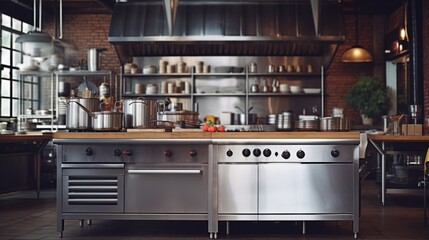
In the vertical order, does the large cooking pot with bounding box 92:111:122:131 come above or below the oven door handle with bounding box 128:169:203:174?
above

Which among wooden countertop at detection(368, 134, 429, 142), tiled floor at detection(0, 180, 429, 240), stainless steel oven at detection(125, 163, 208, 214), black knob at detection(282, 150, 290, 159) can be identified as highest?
wooden countertop at detection(368, 134, 429, 142)

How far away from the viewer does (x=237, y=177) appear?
550cm

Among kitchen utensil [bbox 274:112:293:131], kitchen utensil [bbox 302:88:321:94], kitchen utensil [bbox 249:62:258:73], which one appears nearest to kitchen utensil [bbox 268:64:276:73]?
kitchen utensil [bbox 249:62:258:73]

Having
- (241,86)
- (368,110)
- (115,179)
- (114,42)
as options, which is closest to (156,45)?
(114,42)

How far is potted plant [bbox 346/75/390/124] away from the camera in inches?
456

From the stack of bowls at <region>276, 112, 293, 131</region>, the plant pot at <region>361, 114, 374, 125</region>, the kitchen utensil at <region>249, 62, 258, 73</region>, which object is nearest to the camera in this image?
the stack of bowls at <region>276, 112, 293, 131</region>

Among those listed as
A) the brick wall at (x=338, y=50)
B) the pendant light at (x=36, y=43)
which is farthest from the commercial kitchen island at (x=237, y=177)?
the brick wall at (x=338, y=50)

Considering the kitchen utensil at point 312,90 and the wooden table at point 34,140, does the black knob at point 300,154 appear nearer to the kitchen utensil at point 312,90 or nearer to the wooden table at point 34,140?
the wooden table at point 34,140

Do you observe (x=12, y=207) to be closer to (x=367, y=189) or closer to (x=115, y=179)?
(x=115, y=179)

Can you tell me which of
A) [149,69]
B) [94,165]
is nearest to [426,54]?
[149,69]

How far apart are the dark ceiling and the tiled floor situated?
205 inches

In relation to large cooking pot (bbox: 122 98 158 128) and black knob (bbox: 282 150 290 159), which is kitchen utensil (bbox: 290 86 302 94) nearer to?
large cooking pot (bbox: 122 98 158 128)

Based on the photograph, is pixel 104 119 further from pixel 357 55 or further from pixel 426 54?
pixel 426 54

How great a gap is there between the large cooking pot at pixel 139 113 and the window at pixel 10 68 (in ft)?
19.4
